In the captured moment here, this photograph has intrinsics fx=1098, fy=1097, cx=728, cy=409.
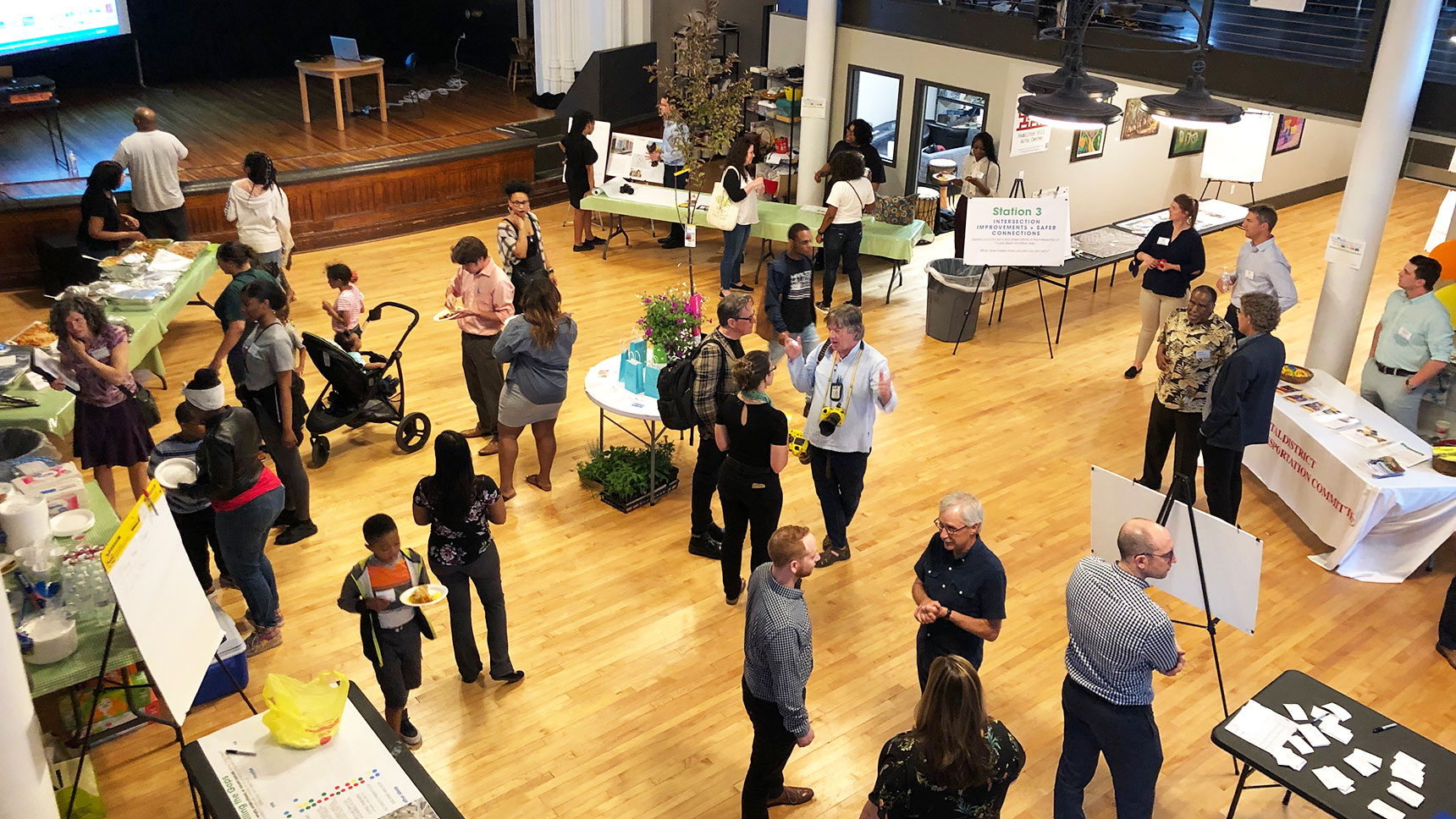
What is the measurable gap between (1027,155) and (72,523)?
28.1 ft

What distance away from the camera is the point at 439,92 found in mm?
14500

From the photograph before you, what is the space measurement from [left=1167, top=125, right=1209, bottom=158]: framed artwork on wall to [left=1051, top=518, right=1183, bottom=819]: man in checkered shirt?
942 cm

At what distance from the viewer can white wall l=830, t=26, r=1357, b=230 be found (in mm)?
10250

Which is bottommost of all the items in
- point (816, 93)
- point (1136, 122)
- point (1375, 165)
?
point (1136, 122)

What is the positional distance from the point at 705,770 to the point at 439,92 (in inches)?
470

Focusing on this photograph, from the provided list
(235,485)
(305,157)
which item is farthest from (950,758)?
(305,157)

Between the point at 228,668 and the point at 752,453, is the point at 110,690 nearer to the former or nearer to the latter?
the point at 228,668

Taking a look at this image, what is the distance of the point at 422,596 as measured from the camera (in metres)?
4.24

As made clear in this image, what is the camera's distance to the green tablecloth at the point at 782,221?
998cm

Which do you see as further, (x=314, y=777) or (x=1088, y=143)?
(x=1088, y=143)

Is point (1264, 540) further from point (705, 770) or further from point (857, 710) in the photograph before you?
point (705, 770)

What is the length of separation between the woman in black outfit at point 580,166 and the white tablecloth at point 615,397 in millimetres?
4391

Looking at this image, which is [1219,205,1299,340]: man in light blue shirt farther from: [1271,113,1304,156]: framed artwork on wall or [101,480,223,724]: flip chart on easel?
[1271,113,1304,156]: framed artwork on wall

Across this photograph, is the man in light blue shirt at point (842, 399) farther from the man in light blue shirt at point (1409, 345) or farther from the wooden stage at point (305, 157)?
the wooden stage at point (305, 157)
